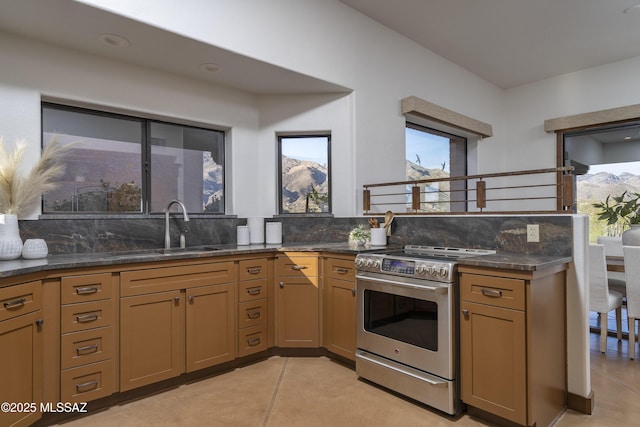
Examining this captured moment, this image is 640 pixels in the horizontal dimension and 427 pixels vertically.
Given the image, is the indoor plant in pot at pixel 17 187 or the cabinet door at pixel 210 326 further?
the cabinet door at pixel 210 326

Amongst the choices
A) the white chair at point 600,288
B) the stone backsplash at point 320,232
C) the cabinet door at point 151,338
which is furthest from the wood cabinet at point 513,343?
the cabinet door at point 151,338

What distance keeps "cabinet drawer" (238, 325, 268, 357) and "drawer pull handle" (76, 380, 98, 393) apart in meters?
0.95

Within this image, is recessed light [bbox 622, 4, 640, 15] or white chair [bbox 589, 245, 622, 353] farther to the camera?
Answer: recessed light [bbox 622, 4, 640, 15]

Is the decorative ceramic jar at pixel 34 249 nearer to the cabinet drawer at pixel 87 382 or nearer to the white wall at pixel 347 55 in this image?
the cabinet drawer at pixel 87 382

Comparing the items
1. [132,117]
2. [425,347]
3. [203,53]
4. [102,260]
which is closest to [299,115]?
[203,53]

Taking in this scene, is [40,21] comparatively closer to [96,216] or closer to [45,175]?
[45,175]

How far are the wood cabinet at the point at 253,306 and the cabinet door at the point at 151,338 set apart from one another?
463 millimetres

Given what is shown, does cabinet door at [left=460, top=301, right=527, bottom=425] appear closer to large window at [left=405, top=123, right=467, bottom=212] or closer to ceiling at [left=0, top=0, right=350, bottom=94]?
large window at [left=405, top=123, right=467, bottom=212]

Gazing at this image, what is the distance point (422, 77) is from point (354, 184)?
1.73 m

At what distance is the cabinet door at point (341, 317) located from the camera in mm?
2750

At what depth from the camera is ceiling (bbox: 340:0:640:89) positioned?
3473mm

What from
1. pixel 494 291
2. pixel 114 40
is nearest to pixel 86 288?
pixel 114 40

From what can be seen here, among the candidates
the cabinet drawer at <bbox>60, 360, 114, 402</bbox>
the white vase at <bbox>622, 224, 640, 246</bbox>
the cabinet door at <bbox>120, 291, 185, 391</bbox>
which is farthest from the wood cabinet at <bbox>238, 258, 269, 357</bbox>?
the white vase at <bbox>622, 224, 640, 246</bbox>

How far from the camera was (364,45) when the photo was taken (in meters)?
3.69
